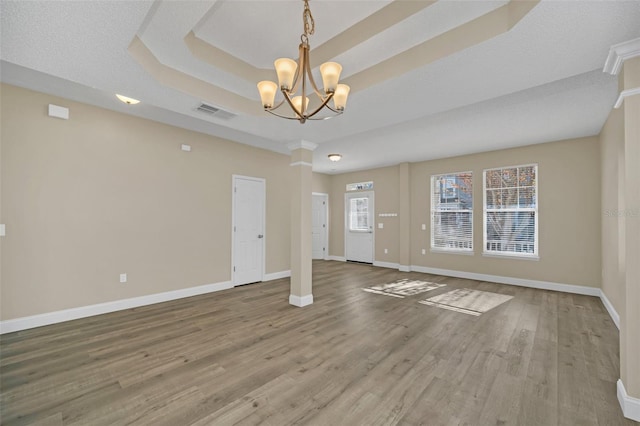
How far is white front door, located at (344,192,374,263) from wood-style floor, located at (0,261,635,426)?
4.13m

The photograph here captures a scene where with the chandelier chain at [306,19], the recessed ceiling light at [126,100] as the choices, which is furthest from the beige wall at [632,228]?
the recessed ceiling light at [126,100]

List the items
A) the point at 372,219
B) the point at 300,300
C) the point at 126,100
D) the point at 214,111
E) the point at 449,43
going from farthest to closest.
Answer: the point at 372,219, the point at 300,300, the point at 126,100, the point at 214,111, the point at 449,43

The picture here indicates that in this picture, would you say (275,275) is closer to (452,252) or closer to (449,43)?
(452,252)


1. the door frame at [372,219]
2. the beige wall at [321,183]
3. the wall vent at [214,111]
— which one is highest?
the wall vent at [214,111]

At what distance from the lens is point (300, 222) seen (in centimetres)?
438

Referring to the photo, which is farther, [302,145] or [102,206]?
[302,145]

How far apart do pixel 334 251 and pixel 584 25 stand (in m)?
7.69

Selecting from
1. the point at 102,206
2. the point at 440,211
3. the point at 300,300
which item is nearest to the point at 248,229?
the point at 300,300

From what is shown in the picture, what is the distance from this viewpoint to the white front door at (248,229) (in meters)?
5.41

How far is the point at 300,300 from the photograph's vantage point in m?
4.25

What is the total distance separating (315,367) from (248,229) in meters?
3.59

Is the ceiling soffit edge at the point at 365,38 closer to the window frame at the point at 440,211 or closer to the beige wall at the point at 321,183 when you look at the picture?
the window frame at the point at 440,211

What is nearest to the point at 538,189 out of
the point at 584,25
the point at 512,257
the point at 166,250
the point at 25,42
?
the point at 512,257

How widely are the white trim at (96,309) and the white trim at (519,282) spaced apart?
506 cm
